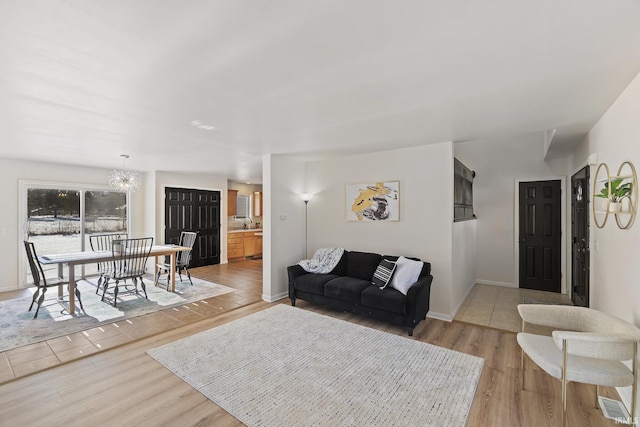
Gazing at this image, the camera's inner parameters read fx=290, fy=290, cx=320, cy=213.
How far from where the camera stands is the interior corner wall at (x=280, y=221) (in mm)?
4770

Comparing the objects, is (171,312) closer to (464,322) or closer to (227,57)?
(227,57)

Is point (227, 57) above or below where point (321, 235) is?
above

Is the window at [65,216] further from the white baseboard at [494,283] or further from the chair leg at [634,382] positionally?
the chair leg at [634,382]

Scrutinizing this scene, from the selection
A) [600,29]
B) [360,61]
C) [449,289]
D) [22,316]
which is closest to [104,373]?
[22,316]

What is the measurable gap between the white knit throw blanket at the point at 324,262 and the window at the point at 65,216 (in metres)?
4.86

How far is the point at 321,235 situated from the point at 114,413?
3.65 meters

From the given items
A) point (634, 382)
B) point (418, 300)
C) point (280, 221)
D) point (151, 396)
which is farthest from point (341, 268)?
point (634, 382)

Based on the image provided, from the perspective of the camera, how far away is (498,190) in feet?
19.0

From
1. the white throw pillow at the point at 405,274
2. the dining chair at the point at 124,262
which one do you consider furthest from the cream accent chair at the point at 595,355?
the dining chair at the point at 124,262

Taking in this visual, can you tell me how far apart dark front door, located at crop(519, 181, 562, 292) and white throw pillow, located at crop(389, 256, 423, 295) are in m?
3.14

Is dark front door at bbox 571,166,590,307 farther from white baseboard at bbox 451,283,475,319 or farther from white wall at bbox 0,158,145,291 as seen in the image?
white wall at bbox 0,158,145,291

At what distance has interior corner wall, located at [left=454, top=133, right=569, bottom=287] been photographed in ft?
17.4

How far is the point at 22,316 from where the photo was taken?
390 centimetres

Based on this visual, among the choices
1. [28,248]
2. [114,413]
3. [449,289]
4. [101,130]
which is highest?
[101,130]
